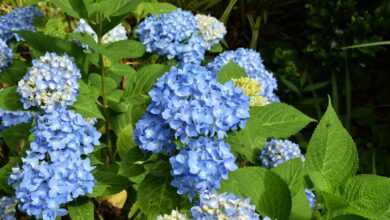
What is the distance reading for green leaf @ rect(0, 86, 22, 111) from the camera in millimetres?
1973

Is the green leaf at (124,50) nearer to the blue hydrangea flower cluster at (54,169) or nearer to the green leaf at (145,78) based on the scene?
the green leaf at (145,78)

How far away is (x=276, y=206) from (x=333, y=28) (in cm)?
217

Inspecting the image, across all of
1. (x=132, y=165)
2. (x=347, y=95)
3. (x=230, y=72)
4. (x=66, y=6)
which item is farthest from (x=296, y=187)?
(x=347, y=95)

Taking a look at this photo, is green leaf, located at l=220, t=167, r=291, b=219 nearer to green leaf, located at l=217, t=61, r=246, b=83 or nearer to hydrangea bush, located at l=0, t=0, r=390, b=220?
hydrangea bush, located at l=0, t=0, r=390, b=220

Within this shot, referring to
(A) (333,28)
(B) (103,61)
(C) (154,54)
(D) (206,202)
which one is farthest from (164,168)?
(A) (333,28)

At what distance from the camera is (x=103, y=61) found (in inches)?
87.7

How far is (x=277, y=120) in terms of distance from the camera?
195 centimetres

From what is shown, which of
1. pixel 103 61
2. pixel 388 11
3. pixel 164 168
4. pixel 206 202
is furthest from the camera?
pixel 388 11

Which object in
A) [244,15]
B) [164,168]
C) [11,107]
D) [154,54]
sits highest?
[244,15]

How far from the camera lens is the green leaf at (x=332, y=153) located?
1.49 meters

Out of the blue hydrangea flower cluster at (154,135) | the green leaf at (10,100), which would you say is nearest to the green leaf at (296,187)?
the blue hydrangea flower cluster at (154,135)

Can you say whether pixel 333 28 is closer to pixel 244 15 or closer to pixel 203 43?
pixel 244 15

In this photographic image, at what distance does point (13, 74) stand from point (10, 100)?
24 centimetres

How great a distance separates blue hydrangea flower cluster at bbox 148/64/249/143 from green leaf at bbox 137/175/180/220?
0.21 metres
